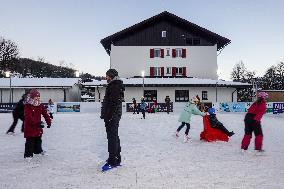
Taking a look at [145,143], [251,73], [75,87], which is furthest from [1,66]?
[145,143]

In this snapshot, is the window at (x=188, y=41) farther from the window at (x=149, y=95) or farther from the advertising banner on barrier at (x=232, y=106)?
the advertising banner on barrier at (x=232, y=106)

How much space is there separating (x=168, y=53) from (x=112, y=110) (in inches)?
1393

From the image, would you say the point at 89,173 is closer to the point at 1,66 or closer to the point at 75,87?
the point at 75,87

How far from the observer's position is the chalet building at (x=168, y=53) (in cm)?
3941

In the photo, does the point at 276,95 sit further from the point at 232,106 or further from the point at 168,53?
the point at 168,53

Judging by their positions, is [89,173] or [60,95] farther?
[60,95]

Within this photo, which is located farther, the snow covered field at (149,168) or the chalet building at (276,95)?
the chalet building at (276,95)

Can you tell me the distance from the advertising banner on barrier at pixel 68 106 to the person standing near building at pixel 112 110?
86.9ft

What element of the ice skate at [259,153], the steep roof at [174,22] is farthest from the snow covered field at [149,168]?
the steep roof at [174,22]

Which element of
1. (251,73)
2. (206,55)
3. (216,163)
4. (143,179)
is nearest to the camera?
(143,179)

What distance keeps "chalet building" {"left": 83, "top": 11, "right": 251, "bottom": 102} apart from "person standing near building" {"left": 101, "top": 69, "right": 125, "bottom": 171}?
3262cm

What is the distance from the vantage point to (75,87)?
46.5 m

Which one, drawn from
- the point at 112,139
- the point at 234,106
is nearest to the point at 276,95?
the point at 234,106

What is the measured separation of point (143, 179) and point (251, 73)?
283 ft
